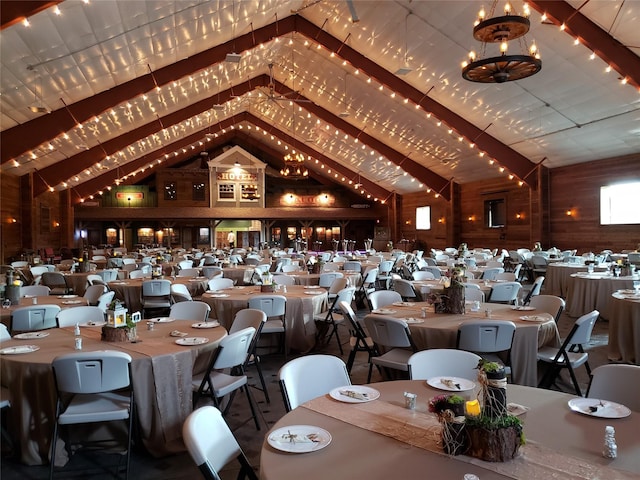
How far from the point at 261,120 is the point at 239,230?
7.94 metres

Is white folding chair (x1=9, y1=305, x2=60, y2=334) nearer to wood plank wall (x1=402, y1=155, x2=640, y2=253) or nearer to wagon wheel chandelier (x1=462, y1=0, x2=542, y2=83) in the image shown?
wagon wheel chandelier (x1=462, y1=0, x2=542, y2=83)

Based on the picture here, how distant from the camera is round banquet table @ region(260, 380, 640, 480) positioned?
1.86m

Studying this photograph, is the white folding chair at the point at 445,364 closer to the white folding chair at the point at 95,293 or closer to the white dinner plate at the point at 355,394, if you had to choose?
the white dinner plate at the point at 355,394

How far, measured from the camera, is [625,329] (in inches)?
242

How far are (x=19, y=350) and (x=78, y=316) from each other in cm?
135

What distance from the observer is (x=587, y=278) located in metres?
9.05

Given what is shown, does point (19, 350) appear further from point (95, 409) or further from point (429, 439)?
point (429, 439)

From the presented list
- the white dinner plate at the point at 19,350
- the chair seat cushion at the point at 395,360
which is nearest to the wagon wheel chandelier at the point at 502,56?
the chair seat cushion at the point at 395,360

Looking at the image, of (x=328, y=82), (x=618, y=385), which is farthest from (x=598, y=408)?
(x=328, y=82)

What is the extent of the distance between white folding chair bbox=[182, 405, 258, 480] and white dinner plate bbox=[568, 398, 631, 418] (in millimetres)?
1575

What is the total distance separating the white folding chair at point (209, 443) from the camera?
6.38 ft

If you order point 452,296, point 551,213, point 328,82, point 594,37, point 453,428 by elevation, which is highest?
point 328,82

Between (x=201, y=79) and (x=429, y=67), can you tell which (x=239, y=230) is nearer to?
(x=201, y=79)

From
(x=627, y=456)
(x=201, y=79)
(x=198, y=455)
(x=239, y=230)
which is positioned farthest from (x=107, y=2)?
(x=239, y=230)
